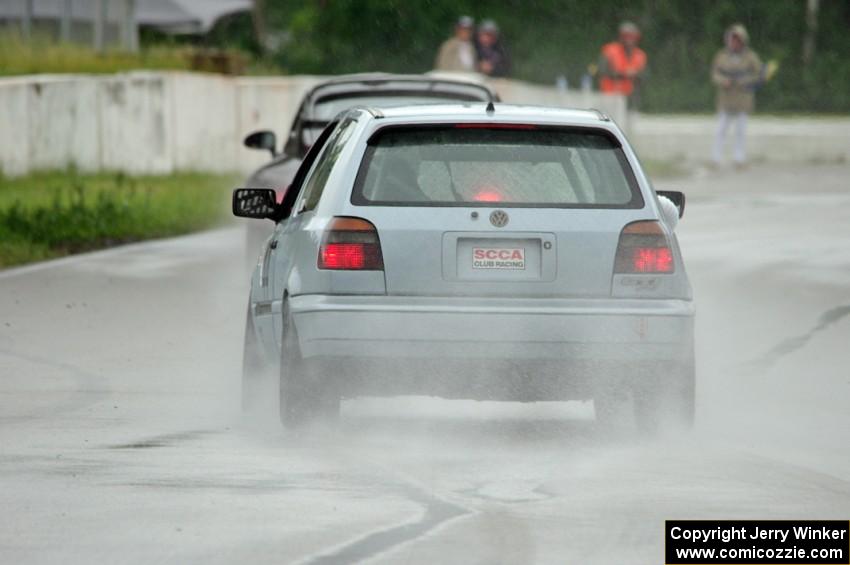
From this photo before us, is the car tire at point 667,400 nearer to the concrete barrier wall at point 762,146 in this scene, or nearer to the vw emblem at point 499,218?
the vw emblem at point 499,218

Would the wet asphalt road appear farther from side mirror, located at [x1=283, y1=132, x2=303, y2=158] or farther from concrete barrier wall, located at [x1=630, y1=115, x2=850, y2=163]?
concrete barrier wall, located at [x1=630, y1=115, x2=850, y2=163]

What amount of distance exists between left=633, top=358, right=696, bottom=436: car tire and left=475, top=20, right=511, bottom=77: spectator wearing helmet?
29.4 meters

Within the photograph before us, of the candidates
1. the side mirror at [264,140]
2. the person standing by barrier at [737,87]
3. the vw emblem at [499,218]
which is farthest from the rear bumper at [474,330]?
the person standing by barrier at [737,87]

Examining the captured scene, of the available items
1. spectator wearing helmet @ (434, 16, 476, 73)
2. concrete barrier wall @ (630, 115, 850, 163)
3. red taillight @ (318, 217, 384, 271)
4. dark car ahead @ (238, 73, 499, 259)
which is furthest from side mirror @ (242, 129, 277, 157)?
concrete barrier wall @ (630, 115, 850, 163)

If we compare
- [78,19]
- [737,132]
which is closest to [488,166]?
[737,132]

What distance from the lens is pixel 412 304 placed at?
915 cm

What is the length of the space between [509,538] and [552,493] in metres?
0.88

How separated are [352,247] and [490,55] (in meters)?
29.9

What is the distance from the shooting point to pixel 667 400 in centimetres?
942

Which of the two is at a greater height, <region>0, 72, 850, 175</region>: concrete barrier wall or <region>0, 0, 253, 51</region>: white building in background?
<region>0, 0, 253, 51</region>: white building in background

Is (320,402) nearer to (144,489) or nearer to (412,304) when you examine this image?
(412,304)

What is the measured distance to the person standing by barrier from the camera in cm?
3456

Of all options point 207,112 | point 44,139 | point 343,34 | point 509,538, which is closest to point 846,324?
point 509,538

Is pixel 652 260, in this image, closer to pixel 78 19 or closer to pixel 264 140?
pixel 264 140
